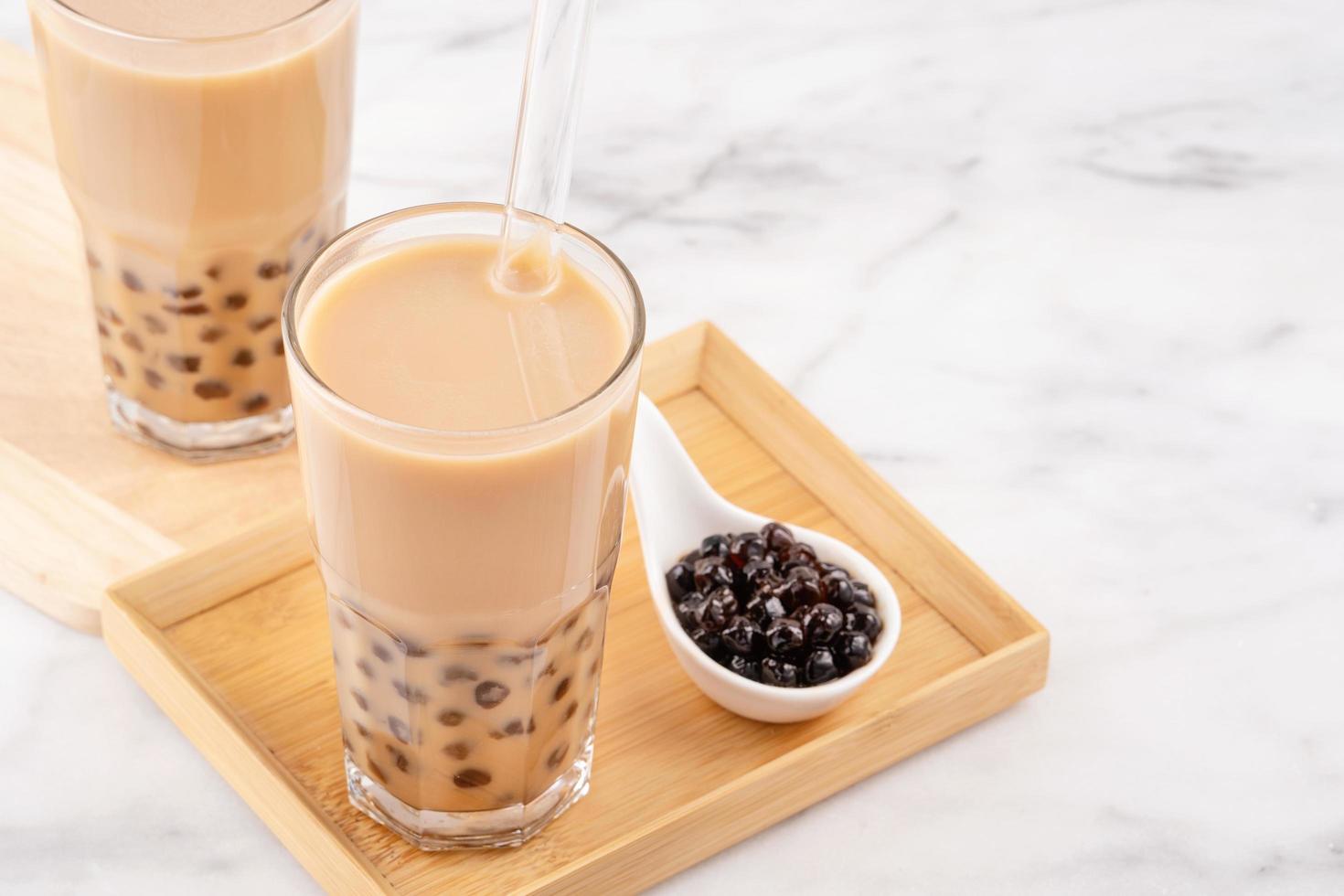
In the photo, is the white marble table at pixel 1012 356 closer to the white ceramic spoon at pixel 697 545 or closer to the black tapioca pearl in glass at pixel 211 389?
the white ceramic spoon at pixel 697 545

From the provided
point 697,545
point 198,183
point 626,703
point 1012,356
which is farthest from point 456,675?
point 1012,356

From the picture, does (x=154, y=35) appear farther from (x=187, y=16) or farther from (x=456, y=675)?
(x=456, y=675)

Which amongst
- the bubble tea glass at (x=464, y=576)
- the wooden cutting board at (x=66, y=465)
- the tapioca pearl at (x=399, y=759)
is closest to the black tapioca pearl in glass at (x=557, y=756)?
the bubble tea glass at (x=464, y=576)

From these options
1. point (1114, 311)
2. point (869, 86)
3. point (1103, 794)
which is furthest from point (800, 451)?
point (869, 86)

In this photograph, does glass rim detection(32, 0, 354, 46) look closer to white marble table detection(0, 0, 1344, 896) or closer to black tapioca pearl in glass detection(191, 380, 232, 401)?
black tapioca pearl in glass detection(191, 380, 232, 401)

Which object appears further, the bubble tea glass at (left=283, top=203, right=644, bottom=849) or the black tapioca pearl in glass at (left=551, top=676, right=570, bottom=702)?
the black tapioca pearl in glass at (left=551, top=676, right=570, bottom=702)

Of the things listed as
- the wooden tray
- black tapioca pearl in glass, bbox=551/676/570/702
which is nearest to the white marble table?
the wooden tray

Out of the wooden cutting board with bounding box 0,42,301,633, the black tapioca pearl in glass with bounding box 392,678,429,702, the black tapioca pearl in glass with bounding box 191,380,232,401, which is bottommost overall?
the wooden cutting board with bounding box 0,42,301,633
